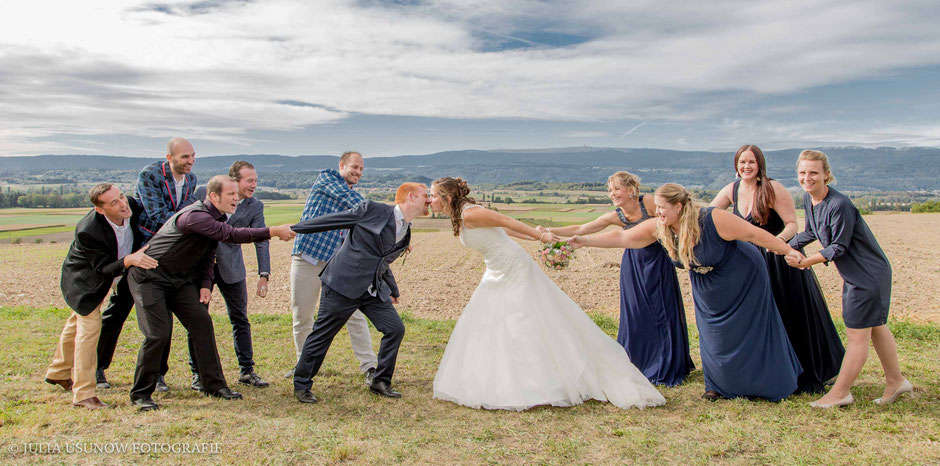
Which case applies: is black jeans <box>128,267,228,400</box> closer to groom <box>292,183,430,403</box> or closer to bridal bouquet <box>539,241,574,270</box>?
groom <box>292,183,430,403</box>

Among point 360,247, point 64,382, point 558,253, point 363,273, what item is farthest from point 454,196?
point 64,382

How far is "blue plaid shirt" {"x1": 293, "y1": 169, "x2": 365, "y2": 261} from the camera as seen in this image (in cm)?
673

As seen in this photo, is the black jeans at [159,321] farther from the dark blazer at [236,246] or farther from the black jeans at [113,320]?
the dark blazer at [236,246]

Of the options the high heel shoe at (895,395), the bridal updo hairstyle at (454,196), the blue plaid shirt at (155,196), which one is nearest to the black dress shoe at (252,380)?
the blue plaid shirt at (155,196)

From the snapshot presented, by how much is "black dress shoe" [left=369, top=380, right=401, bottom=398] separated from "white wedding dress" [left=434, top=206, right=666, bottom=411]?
0.51 m

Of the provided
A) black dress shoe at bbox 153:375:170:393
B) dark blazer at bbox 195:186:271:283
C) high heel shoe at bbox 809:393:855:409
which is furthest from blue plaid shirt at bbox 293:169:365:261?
high heel shoe at bbox 809:393:855:409

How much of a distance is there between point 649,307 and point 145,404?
5.55 meters

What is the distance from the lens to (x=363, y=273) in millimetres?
5965

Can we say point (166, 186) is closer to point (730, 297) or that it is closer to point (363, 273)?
point (363, 273)

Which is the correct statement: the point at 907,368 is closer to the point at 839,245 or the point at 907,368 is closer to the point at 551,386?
the point at 839,245

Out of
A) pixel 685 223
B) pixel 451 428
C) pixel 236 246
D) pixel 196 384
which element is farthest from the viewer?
pixel 236 246

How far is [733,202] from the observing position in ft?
22.0

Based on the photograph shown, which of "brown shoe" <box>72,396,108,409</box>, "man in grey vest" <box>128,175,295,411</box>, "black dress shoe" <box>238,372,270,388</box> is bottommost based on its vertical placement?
"black dress shoe" <box>238,372,270,388</box>

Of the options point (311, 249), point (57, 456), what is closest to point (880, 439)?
point (311, 249)
